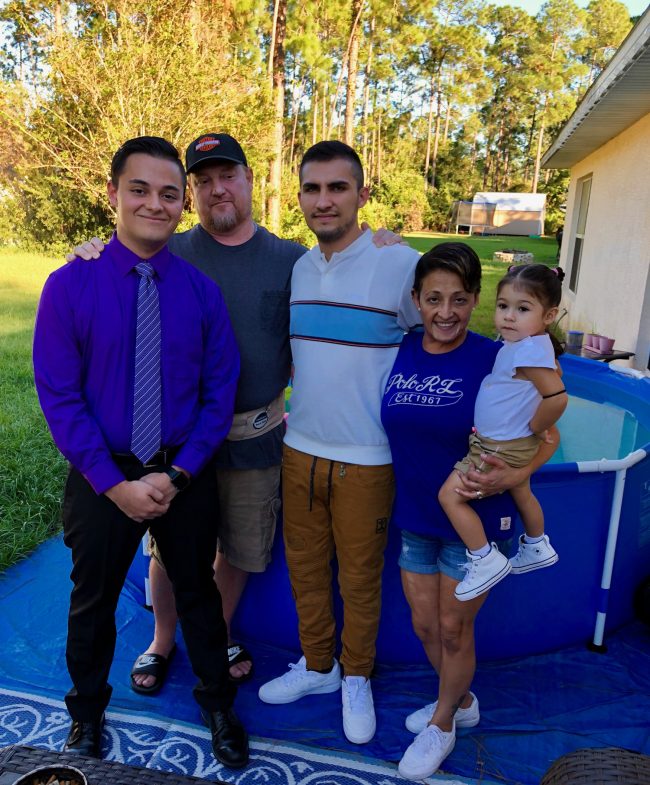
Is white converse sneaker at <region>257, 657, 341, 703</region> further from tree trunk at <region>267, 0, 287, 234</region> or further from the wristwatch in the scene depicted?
tree trunk at <region>267, 0, 287, 234</region>

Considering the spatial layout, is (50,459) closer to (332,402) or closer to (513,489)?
(332,402)

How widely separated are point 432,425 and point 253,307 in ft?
2.83

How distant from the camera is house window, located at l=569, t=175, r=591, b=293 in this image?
1088 centimetres

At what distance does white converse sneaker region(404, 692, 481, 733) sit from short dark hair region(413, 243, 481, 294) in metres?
1.61

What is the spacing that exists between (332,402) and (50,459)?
338 cm

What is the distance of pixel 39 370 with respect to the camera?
1.95 metres

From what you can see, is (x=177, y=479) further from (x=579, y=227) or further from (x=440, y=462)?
(x=579, y=227)

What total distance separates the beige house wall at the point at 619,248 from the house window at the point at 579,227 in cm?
53

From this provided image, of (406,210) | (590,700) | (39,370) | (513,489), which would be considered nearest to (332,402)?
(513,489)

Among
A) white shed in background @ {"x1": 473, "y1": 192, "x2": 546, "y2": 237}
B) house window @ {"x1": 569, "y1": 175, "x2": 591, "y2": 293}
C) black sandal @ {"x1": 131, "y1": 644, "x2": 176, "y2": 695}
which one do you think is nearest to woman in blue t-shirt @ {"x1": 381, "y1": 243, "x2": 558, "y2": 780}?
black sandal @ {"x1": 131, "y1": 644, "x2": 176, "y2": 695}

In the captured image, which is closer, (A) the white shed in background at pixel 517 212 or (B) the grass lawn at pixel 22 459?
(B) the grass lawn at pixel 22 459

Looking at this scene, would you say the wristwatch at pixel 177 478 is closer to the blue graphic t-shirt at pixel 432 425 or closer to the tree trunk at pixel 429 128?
the blue graphic t-shirt at pixel 432 425

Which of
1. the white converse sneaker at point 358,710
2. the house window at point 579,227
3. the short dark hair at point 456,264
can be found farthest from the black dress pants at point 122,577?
the house window at point 579,227

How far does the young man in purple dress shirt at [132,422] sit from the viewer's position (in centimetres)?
196
